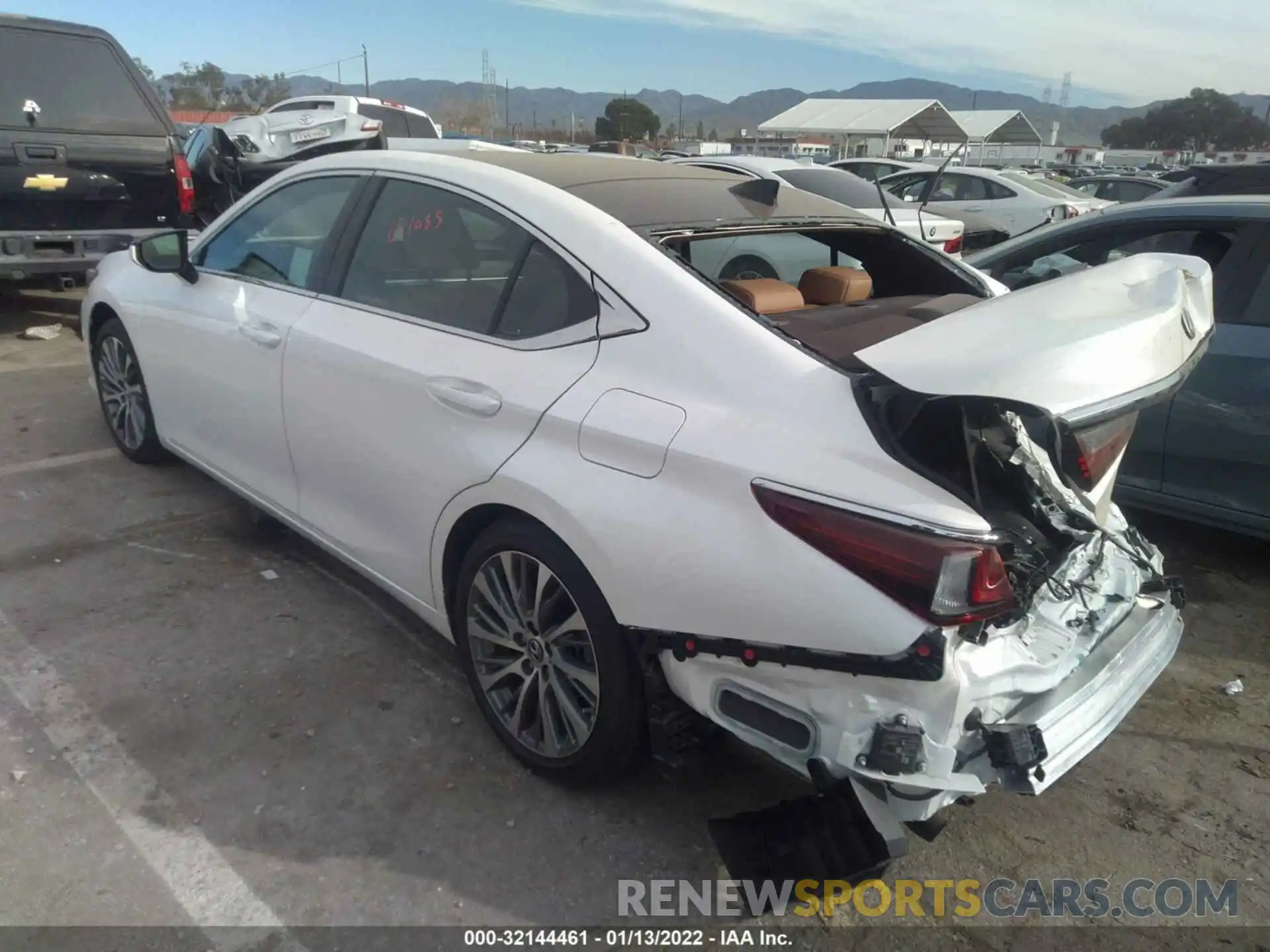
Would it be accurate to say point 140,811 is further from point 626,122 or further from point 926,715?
point 626,122

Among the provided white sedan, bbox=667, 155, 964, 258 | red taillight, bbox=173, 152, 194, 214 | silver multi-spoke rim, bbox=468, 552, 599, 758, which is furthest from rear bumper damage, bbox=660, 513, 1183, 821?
red taillight, bbox=173, 152, 194, 214

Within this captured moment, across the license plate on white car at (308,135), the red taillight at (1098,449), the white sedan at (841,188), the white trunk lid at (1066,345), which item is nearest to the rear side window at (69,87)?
the license plate on white car at (308,135)

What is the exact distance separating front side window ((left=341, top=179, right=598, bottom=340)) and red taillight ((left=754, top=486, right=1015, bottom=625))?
91cm

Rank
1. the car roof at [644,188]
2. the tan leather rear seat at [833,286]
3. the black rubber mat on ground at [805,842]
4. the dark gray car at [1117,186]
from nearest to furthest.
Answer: the black rubber mat on ground at [805,842] → the car roof at [644,188] → the tan leather rear seat at [833,286] → the dark gray car at [1117,186]

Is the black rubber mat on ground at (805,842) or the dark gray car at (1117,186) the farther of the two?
the dark gray car at (1117,186)

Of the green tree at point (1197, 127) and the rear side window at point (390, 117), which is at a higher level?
the green tree at point (1197, 127)

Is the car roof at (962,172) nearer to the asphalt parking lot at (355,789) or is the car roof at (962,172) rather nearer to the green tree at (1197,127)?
the asphalt parking lot at (355,789)

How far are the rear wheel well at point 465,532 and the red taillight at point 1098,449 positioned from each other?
134 cm

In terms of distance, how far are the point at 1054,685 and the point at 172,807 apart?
2.28 metres

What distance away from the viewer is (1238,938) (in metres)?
2.31

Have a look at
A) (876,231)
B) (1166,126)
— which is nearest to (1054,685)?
(876,231)

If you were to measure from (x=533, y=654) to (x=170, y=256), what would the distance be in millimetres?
2608

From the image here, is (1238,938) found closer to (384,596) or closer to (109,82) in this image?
(384,596)

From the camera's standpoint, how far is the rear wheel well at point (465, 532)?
256cm
